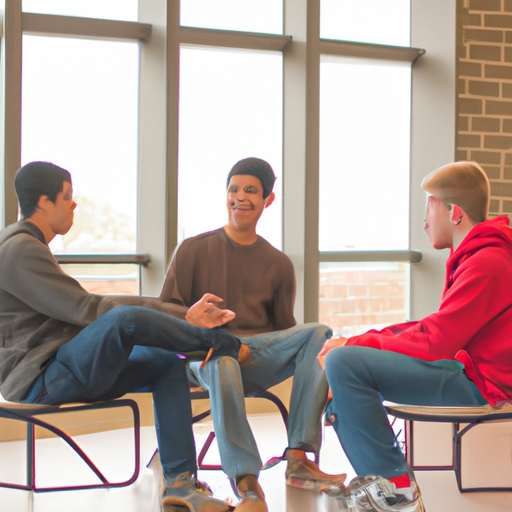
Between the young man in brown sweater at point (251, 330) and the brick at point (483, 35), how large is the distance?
1.71 m

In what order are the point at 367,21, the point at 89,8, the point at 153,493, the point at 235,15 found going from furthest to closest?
the point at 367,21, the point at 235,15, the point at 89,8, the point at 153,493

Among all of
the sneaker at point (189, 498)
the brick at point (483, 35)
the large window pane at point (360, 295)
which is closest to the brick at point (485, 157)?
the brick at point (483, 35)

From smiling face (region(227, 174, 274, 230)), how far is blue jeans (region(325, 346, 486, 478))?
971mm

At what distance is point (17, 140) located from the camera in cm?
305

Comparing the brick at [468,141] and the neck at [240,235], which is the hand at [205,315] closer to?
the neck at [240,235]

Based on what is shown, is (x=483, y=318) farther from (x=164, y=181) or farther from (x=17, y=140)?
(x=17, y=140)

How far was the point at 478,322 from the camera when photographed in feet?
6.16

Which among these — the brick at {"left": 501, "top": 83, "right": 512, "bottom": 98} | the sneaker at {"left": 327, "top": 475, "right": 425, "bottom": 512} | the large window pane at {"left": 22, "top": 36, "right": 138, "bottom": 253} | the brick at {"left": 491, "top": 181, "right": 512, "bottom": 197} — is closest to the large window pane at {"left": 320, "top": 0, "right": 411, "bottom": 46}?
the brick at {"left": 501, "top": 83, "right": 512, "bottom": 98}

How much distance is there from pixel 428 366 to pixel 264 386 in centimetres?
68

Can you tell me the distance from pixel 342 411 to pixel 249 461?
0.33 meters

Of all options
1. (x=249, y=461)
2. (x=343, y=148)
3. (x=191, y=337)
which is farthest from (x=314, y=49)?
(x=249, y=461)

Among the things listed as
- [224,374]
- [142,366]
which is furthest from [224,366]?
[142,366]

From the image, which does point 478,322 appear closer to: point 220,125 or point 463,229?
point 463,229

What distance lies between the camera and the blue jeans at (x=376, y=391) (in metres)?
1.89
